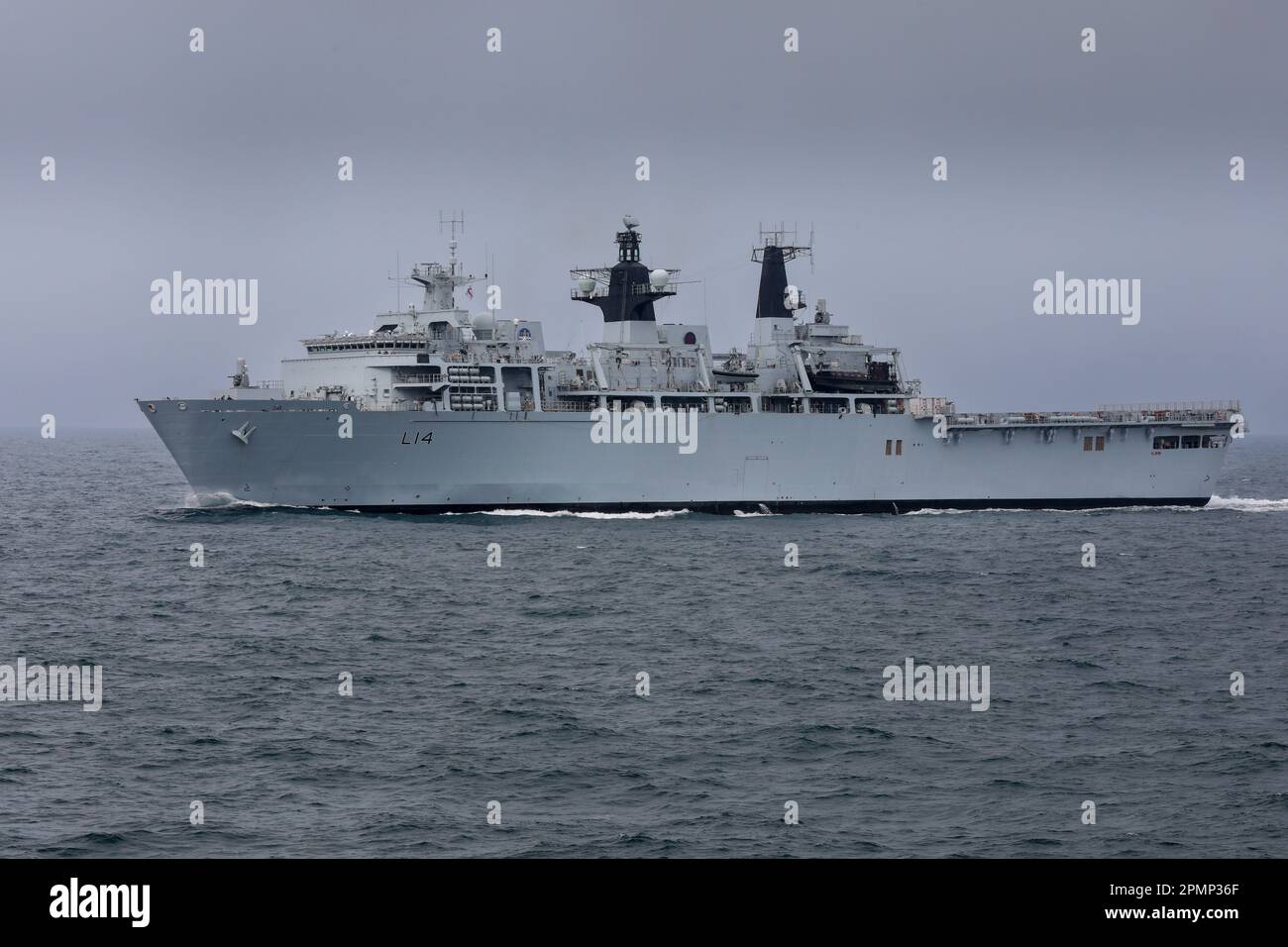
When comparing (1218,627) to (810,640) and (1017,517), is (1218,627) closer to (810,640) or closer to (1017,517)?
(810,640)

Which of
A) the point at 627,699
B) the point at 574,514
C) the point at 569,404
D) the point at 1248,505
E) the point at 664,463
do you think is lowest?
the point at 627,699

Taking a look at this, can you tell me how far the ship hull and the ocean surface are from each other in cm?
290

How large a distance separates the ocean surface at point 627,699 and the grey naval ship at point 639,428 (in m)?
3.38

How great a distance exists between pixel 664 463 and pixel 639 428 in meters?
1.78

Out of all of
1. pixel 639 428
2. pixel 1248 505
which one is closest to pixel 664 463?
pixel 639 428

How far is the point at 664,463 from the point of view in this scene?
50.8 m

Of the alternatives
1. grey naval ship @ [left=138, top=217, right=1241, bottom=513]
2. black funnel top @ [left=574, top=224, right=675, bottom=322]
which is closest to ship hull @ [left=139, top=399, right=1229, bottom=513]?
grey naval ship @ [left=138, top=217, right=1241, bottom=513]

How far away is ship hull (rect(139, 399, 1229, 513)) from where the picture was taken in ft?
149

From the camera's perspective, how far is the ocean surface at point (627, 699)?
16297 millimetres

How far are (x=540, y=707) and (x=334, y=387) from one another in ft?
94.5

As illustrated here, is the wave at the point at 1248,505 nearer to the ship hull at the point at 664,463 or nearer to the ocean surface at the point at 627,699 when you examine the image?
the ship hull at the point at 664,463

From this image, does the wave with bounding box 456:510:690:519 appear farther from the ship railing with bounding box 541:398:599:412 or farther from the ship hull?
the ship railing with bounding box 541:398:599:412

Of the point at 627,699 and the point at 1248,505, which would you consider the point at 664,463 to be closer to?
the point at 627,699
